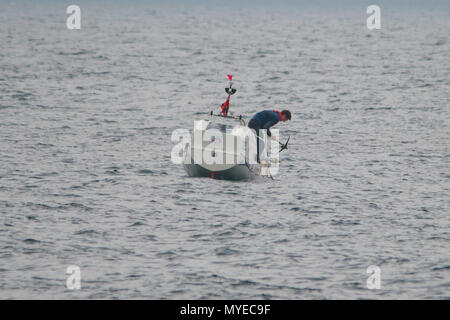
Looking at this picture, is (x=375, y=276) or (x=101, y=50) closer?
(x=375, y=276)

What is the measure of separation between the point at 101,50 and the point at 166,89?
2326 centimetres

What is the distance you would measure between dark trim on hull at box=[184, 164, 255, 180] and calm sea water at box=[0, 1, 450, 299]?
1.00 ft

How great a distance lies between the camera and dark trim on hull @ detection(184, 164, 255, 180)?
21.0 metres

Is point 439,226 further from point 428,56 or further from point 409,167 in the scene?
point 428,56

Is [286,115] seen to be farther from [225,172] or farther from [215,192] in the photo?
[215,192]

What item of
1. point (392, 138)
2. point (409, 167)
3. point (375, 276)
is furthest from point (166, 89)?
point (375, 276)

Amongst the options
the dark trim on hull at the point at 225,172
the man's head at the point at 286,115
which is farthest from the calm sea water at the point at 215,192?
the man's head at the point at 286,115

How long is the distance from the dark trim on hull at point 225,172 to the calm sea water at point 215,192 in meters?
0.30

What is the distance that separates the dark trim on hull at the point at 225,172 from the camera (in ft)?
68.7

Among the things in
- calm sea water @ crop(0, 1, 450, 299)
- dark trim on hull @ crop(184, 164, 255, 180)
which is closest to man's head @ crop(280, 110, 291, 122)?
dark trim on hull @ crop(184, 164, 255, 180)

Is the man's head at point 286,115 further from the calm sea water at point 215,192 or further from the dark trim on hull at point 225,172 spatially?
the calm sea water at point 215,192

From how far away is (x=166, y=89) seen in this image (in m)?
42.0

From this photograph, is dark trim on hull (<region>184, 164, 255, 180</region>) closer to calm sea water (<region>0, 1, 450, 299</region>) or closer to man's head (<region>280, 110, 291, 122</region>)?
calm sea water (<region>0, 1, 450, 299</region>)

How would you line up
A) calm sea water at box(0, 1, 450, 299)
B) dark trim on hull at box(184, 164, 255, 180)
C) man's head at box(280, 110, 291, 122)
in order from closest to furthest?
1. calm sea water at box(0, 1, 450, 299)
2. man's head at box(280, 110, 291, 122)
3. dark trim on hull at box(184, 164, 255, 180)
